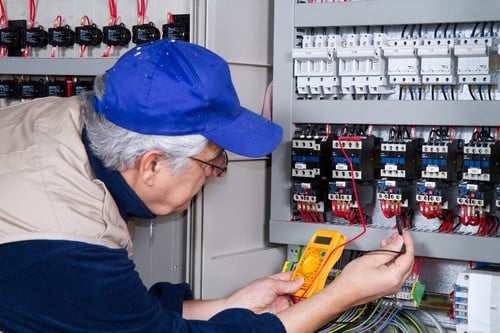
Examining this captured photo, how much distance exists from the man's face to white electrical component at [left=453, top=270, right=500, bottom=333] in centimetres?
81

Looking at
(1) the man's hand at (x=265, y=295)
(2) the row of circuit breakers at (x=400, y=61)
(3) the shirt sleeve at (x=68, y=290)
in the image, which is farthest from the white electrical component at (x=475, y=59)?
(3) the shirt sleeve at (x=68, y=290)

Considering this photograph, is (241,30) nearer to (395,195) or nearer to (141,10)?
(141,10)

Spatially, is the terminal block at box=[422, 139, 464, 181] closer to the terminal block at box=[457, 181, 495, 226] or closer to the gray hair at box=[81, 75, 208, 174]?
the terminal block at box=[457, 181, 495, 226]

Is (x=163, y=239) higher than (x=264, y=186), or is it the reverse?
(x=264, y=186)

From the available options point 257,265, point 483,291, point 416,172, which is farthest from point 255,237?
point 483,291

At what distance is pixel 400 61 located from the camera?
2.28 m

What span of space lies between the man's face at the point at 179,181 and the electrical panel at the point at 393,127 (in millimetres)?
646

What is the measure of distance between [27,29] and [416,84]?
145 cm

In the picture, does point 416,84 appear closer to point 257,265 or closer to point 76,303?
point 257,265

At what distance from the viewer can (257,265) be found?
258 centimetres

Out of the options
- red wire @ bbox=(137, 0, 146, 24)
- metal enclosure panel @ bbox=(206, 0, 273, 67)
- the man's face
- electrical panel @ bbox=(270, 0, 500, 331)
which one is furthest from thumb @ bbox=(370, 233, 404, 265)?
red wire @ bbox=(137, 0, 146, 24)

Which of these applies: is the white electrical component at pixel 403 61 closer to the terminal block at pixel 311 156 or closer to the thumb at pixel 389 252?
the terminal block at pixel 311 156

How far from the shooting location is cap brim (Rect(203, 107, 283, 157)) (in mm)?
1681

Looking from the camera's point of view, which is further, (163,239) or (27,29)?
(27,29)
